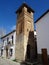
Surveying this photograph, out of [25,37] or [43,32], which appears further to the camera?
[25,37]

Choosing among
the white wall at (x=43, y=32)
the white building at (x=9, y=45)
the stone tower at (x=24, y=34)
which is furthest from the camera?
the white building at (x=9, y=45)

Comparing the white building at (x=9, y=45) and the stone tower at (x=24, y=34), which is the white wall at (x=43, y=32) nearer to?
the stone tower at (x=24, y=34)

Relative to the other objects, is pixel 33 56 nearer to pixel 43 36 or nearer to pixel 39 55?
pixel 39 55

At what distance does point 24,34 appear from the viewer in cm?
2114

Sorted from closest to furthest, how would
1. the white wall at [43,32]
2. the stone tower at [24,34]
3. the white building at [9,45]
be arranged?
the white wall at [43,32] → the stone tower at [24,34] → the white building at [9,45]

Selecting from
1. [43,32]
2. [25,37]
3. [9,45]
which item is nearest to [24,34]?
[25,37]

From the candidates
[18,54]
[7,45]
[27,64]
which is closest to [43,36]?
[27,64]

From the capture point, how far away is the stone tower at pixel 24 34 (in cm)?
2066

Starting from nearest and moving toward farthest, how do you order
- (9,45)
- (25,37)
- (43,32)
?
(43,32)
(25,37)
(9,45)

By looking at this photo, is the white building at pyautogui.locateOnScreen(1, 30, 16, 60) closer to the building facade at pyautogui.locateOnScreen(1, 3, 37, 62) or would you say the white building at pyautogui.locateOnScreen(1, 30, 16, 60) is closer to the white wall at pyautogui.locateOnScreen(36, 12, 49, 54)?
the building facade at pyautogui.locateOnScreen(1, 3, 37, 62)

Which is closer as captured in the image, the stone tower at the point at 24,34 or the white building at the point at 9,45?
the stone tower at the point at 24,34

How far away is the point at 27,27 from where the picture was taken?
22109 mm

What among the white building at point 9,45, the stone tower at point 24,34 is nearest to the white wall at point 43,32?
the stone tower at point 24,34

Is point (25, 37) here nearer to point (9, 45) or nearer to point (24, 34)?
point (24, 34)
